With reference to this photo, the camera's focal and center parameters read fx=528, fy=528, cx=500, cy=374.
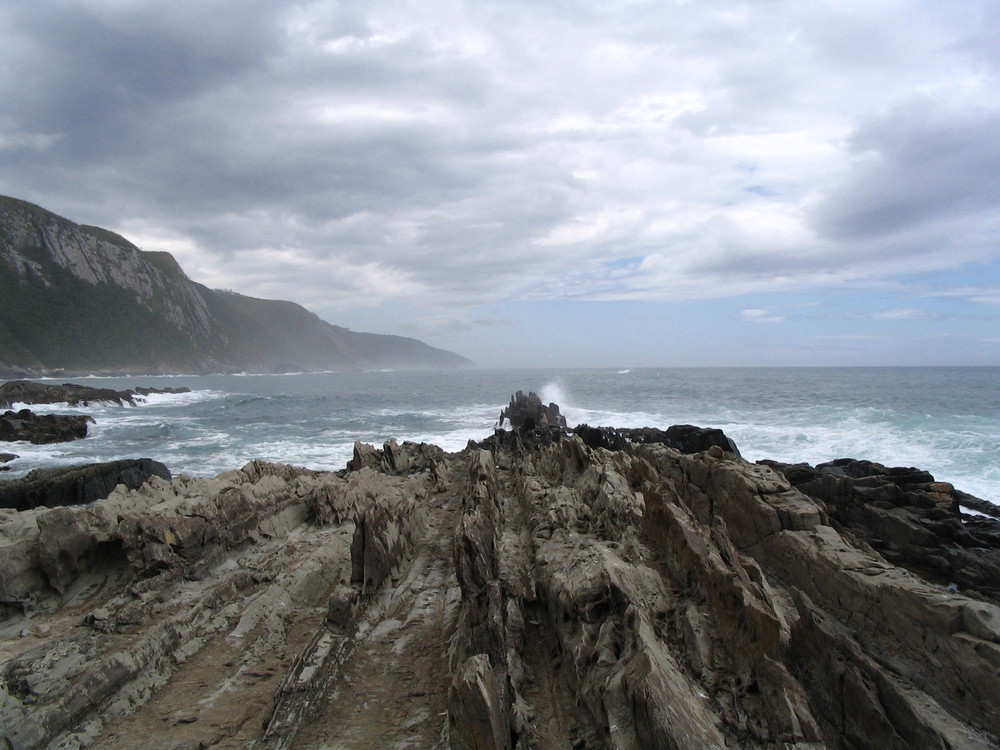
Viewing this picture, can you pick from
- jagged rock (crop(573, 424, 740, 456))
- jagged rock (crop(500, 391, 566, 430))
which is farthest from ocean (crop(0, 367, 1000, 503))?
jagged rock (crop(573, 424, 740, 456))

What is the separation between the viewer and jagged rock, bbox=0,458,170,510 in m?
12.9

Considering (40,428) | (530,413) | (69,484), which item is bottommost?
(40,428)

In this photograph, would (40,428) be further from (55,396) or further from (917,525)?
(917,525)

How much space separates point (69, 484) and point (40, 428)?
707 inches

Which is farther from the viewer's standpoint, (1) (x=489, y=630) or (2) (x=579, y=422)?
(2) (x=579, y=422)

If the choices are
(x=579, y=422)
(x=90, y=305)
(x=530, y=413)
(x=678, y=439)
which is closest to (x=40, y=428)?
(x=530, y=413)

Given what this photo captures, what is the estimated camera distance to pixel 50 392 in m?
45.2

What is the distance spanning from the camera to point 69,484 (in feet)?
44.3

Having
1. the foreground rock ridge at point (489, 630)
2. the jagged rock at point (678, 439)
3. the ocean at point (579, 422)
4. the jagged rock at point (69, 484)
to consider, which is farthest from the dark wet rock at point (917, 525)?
the jagged rock at point (69, 484)

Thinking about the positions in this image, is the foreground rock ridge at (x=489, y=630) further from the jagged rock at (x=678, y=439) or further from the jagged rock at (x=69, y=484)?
the jagged rock at (x=678, y=439)

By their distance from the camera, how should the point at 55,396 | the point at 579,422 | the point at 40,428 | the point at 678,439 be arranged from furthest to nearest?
the point at 55,396, the point at 579,422, the point at 40,428, the point at 678,439

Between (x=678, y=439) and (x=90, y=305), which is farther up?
(x=90, y=305)

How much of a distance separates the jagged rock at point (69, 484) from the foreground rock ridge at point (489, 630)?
6.40 m

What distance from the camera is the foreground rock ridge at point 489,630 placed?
3.91m
